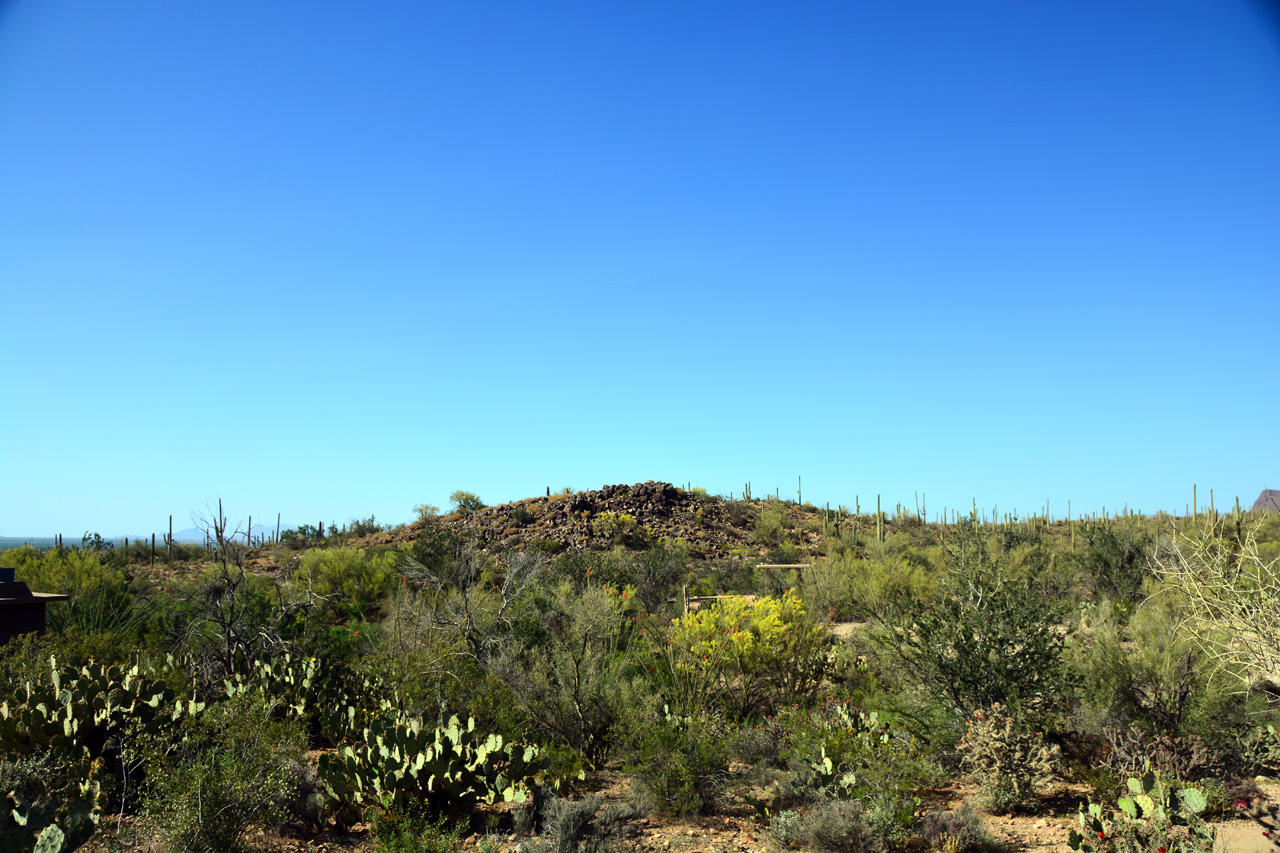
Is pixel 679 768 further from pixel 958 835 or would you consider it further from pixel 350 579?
pixel 350 579

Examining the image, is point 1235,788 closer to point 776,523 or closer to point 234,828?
point 234,828

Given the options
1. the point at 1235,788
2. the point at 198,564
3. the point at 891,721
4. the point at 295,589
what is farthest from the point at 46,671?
the point at 198,564

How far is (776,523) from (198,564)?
2723cm

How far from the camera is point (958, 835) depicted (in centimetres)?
623

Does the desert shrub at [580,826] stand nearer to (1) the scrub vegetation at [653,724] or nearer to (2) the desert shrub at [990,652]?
(1) the scrub vegetation at [653,724]

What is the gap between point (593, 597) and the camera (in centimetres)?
1207

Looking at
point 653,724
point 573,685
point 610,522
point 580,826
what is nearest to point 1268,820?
point 653,724

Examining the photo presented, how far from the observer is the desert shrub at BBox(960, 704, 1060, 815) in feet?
23.8

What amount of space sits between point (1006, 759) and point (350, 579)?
1898 cm

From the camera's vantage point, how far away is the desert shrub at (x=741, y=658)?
399 inches

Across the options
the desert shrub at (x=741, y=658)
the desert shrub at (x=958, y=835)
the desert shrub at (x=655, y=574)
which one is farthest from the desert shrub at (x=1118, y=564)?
the desert shrub at (x=958, y=835)

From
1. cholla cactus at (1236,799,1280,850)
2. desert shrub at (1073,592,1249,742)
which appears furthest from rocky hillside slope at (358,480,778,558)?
cholla cactus at (1236,799,1280,850)

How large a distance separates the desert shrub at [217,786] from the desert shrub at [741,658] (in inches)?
196

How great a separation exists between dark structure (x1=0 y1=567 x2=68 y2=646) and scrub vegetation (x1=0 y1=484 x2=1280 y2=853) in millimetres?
686
